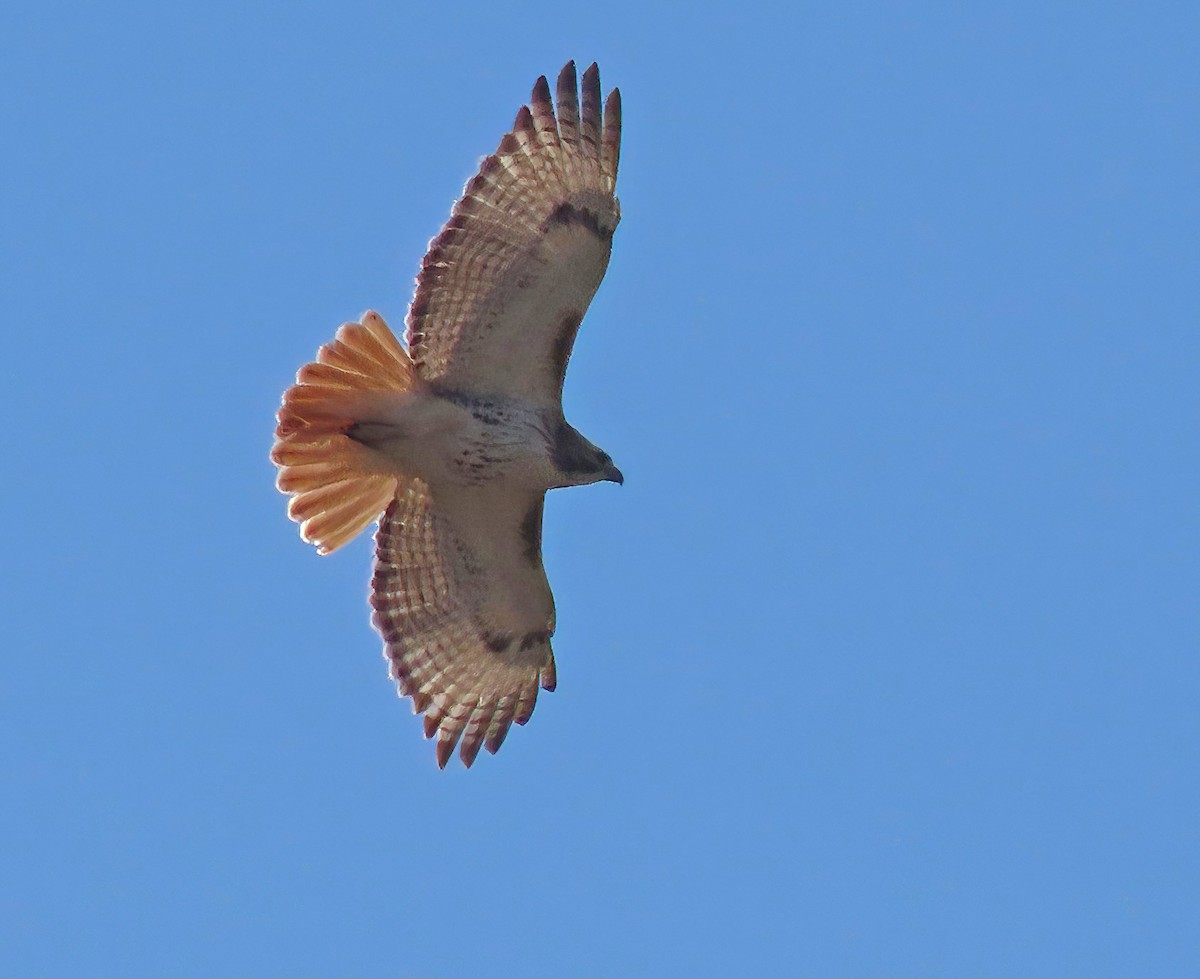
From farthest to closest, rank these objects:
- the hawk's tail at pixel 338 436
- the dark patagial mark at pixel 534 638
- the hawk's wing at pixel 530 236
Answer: the dark patagial mark at pixel 534 638 → the hawk's tail at pixel 338 436 → the hawk's wing at pixel 530 236

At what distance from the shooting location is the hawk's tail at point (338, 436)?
11.8 metres

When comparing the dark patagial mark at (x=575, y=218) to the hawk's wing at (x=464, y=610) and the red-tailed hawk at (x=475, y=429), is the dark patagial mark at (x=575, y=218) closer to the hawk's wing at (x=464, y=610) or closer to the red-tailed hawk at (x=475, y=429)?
the red-tailed hawk at (x=475, y=429)

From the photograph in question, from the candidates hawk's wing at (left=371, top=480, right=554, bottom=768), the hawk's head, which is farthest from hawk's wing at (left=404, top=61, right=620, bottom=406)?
hawk's wing at (left=371, top=480, right=554, bottom=768)

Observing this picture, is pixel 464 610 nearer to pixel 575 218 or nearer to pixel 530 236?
pixel 530 236

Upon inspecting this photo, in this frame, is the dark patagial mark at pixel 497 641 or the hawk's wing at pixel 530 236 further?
the dark patagial mark at pixel 497 641

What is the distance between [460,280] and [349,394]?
831 millimetres

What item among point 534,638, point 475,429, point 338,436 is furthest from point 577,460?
point 338,436

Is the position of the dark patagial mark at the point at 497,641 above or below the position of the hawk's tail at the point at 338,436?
below

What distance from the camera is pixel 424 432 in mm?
12016

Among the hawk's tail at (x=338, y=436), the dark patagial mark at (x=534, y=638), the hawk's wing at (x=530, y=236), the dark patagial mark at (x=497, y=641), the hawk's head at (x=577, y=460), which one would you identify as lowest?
the dark patagial mark at (x=497, y=641)

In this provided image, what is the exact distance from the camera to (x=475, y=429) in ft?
39.4

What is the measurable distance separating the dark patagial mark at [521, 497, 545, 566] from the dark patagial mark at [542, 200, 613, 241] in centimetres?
159

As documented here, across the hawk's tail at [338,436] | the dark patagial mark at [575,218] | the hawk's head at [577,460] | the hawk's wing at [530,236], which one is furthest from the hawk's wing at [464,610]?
the dark patagial mark at [575,218]

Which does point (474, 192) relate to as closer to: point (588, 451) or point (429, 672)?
point (588, 451)
